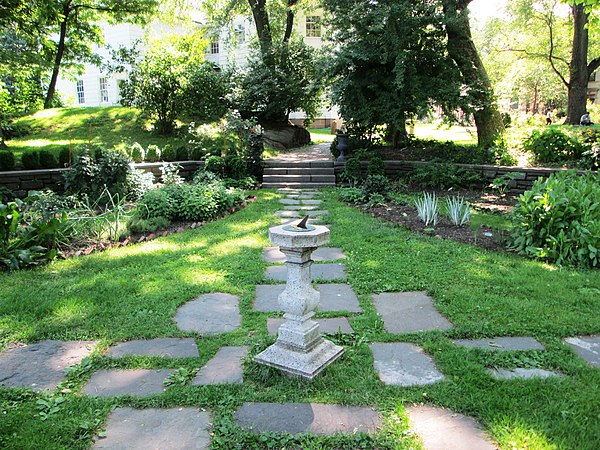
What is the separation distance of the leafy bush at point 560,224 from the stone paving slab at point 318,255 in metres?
2.07

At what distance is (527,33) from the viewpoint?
72.4 ft

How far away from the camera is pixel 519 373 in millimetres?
2598

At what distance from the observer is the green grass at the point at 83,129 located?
1074cm

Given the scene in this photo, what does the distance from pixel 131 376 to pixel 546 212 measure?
439 centimetres

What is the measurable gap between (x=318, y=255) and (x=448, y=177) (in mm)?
5190

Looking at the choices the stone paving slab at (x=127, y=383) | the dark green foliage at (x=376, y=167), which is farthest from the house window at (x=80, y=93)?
the stone paving slab at (x=127, y=383)

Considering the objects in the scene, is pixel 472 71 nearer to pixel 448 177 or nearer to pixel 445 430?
pixel 448 177

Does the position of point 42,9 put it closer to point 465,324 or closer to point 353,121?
point 353,121

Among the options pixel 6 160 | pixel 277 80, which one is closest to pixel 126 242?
pixel 6 160

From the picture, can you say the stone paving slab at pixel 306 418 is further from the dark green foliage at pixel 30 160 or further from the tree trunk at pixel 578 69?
the tree trunk at pixel 578 69

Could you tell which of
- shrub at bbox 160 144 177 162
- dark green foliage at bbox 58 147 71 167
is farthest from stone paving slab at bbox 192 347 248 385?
shrub at bbox 160 144 177 162

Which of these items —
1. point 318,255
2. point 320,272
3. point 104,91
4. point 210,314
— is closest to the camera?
point 210,314

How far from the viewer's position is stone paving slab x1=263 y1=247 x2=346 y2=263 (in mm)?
4875

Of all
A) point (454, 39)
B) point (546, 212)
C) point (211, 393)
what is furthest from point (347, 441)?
point (454, 39)
